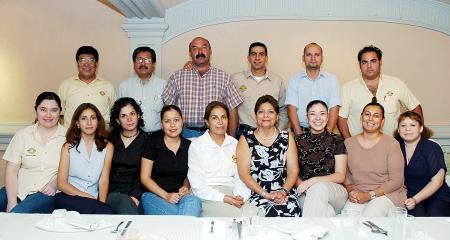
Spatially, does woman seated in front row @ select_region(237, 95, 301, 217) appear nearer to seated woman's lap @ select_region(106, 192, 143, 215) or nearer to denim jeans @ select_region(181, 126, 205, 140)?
denim jeans @ select_region(181, 126, 205, 140)

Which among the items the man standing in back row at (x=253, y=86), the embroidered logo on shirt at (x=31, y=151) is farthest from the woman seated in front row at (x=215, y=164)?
the embroidered logo on shirt at (x=31, y=151)

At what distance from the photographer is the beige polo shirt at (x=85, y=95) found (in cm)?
390

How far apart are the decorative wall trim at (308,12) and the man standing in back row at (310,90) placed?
0.92 m

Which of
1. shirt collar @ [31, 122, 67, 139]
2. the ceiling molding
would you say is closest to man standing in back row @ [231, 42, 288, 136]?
the ceiling molding

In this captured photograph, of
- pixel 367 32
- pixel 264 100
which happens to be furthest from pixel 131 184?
pixel 367 32

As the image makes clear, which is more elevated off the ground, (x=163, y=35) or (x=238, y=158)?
(x=163, y=35)

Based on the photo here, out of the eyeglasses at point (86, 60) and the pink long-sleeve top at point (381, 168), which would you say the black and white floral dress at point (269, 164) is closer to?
the pink long-sleeve top at point (381, 168)

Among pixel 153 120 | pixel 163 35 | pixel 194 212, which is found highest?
pixel 163 35

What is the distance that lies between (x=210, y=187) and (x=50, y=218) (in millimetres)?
1291

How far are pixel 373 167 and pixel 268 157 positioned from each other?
0.76 m

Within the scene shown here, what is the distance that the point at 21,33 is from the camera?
4.73 meters

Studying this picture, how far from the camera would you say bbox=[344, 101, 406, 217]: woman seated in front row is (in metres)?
3.08

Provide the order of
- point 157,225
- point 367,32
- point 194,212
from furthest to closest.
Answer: point 367,32 → point 194,212 → point 157,225

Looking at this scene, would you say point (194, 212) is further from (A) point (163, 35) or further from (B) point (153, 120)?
(A) point (163, 35)
